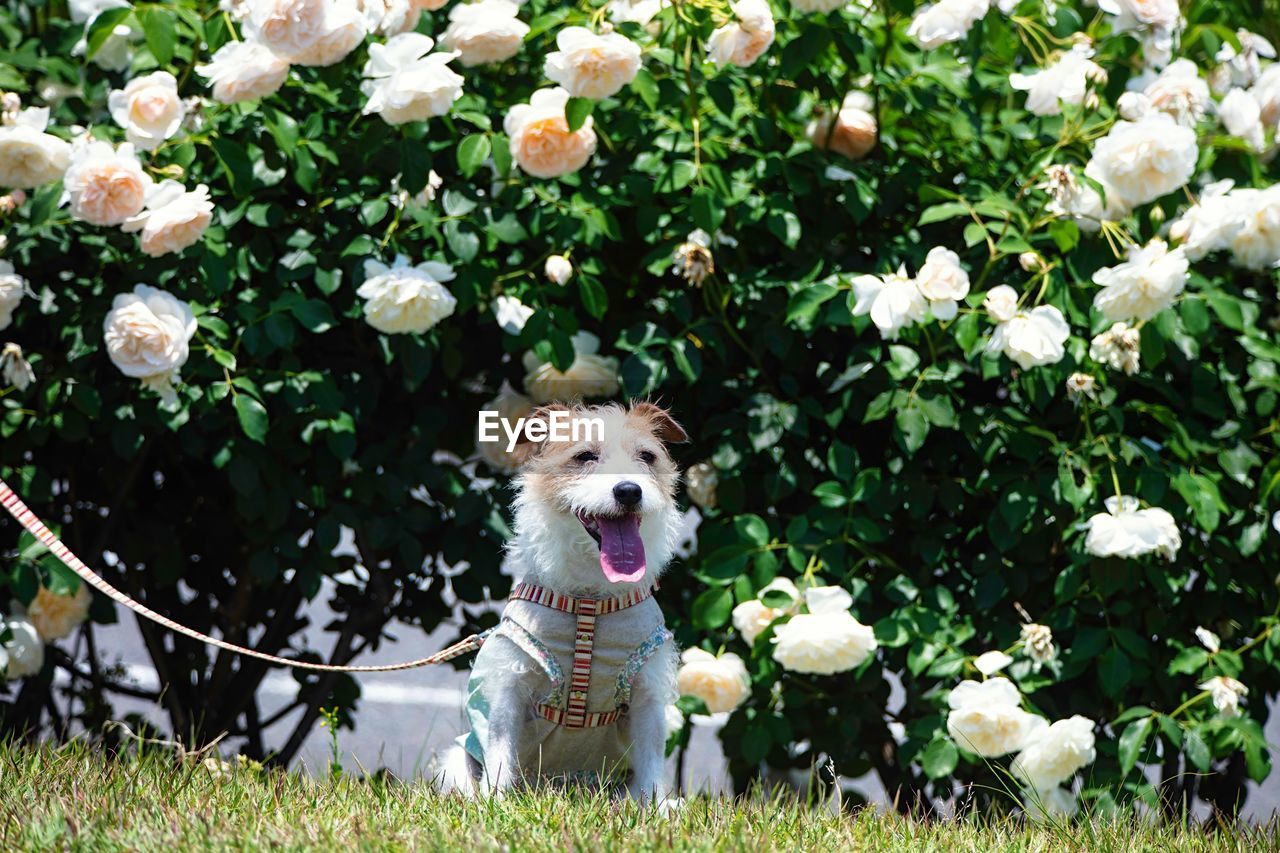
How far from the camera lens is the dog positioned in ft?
8.43

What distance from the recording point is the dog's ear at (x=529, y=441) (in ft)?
8.82

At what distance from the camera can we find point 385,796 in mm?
2750

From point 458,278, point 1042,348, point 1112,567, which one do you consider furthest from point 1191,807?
point 458,278

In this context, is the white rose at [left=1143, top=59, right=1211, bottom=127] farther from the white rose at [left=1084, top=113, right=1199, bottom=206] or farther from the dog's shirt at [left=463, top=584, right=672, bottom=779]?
the dog's shirt at [left=463, top=584, right=672, bottom=779]

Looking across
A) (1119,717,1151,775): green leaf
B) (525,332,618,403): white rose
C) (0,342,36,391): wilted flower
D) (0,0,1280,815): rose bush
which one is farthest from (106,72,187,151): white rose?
(1119,717,1151,775): green leaf

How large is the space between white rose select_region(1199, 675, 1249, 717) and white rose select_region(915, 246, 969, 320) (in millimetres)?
1109

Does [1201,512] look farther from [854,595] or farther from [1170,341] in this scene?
[854,595]

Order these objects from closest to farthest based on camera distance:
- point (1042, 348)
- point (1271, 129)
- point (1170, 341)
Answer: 1. point (1042, 348)
2. point (1170, 341)
3. point (1271, 129)

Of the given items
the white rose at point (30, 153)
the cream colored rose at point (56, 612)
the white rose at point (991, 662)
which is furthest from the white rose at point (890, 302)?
the cream colored rose at point (56, 612)

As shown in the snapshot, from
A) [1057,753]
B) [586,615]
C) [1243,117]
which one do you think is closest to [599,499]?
[586,615]

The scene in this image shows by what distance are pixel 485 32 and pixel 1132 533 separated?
201 cm

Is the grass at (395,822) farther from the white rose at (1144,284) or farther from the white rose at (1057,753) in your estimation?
the white rose at (1144,284)

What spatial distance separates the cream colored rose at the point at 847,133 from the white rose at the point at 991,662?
1.43 meters

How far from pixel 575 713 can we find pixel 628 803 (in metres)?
0.22
